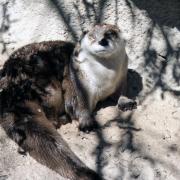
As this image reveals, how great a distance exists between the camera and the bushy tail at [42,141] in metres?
3.58

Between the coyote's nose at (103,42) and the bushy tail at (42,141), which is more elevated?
the coyote's nose at (103,42)

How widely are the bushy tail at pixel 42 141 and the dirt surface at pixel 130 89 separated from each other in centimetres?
6

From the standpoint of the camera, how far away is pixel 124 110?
4.27 meters

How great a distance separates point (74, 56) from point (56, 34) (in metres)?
0.54

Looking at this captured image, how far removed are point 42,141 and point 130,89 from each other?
105 centimetres

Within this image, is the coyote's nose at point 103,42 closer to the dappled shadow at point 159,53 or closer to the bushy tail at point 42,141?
the dappled shadow at point 159,53

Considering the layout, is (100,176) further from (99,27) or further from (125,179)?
(99,27)

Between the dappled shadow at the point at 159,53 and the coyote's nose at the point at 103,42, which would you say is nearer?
the coyote's nose at the point at 103,42

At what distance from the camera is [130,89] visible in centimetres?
451

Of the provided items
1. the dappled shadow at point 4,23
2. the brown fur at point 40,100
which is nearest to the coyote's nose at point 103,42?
the brown fur at point 40,100

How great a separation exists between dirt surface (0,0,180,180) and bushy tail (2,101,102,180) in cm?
6

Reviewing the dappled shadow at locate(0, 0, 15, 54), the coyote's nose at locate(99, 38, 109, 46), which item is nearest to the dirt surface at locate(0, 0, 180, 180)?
the dappled shadow at locate(0, 0, 15, 54)

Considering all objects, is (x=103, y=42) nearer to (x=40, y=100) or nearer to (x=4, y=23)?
(x=40, y=100)

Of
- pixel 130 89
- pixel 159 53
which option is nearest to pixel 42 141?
pixel 130 89
